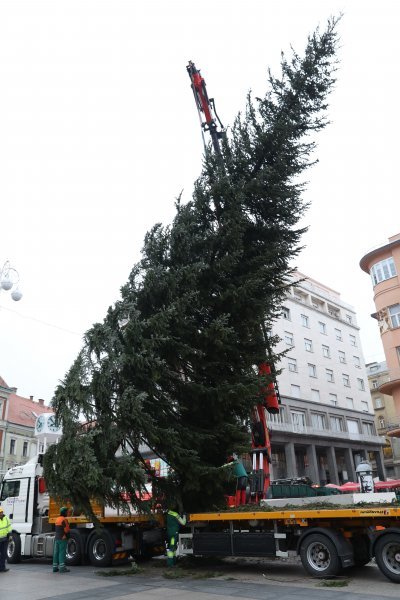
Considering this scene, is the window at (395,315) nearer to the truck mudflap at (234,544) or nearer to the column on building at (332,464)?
the column on building at (332,464)

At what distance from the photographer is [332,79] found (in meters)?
16.6

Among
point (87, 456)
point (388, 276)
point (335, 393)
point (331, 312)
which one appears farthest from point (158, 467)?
point (331, 312)

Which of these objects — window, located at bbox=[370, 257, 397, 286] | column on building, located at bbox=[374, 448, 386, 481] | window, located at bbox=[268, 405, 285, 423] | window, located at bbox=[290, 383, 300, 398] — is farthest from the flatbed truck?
column on building, located at bbox=[374, 448, 386, 481]

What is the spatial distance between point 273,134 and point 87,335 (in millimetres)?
8435

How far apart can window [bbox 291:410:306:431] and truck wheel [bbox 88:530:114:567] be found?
32.7 metres

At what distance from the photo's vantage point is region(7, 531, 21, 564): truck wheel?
1540cm

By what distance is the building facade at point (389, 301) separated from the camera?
110 feet

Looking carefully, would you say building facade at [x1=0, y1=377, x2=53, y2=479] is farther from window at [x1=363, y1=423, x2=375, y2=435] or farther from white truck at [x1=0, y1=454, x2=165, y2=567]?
white truck at [x1=0, y1=454, x2=165, y2=567]

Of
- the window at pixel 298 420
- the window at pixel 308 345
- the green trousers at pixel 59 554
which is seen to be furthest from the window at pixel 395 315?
the green trousers at pixel 59 554

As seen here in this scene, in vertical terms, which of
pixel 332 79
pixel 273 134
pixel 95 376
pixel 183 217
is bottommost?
pixel 95 376

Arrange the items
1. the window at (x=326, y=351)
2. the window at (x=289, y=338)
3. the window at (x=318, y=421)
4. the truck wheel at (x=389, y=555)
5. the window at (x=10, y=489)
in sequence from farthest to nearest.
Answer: the window at (x=326, y=351)
the window at (x=289, y=338)
the window at (x=318, y=421)
the window at (x=10, y=489)
the truck wheel at (x=389, y=555)

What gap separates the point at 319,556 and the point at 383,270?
28607mm

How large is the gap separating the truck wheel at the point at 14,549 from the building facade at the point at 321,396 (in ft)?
93.3

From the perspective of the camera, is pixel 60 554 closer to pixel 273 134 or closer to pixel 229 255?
pixel 229 255
